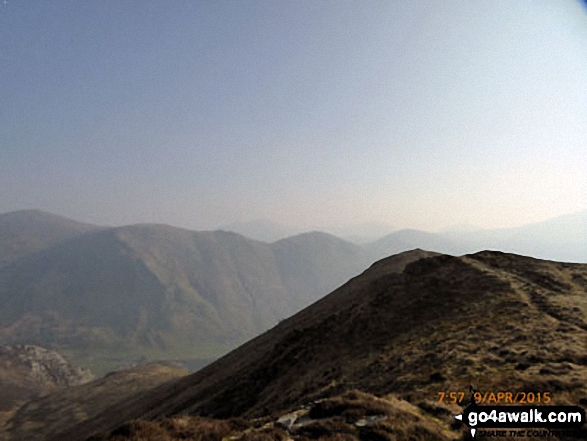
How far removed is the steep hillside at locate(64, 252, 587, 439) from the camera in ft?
63.7

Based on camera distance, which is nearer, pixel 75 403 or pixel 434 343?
pixel 434 343

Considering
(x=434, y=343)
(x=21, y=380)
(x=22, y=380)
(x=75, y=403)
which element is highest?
(x=434, y=343)

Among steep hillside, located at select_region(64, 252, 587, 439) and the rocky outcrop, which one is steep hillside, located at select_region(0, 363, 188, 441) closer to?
the rocky outcrop

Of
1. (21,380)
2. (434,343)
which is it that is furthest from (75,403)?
(434,343)

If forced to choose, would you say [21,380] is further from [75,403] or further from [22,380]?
[75,403]

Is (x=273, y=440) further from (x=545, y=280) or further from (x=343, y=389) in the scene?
(x=545, y=280)

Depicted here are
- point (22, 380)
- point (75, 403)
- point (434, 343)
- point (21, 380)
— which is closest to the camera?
point (434, 343)

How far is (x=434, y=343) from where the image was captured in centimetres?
2681

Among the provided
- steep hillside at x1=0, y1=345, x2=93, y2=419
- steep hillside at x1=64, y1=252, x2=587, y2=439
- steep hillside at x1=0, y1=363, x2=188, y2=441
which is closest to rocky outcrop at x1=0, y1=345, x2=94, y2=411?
steep hillside at x1=0, y1=345, x2=93, y2=419

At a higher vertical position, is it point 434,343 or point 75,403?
point 434,343

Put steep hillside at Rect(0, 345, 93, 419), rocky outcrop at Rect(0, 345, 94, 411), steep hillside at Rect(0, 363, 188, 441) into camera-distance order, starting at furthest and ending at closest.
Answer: rocky outcrop at Rect(0, 345, 94, 411) → steep hillside at Rect(0, 345, 93, 419) → steep hillside at Rect(0, 363, 188, 441)

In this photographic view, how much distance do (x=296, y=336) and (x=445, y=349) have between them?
22.6 meters

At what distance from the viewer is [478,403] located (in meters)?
15.5

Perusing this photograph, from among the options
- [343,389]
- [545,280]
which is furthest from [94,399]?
[545,280]
